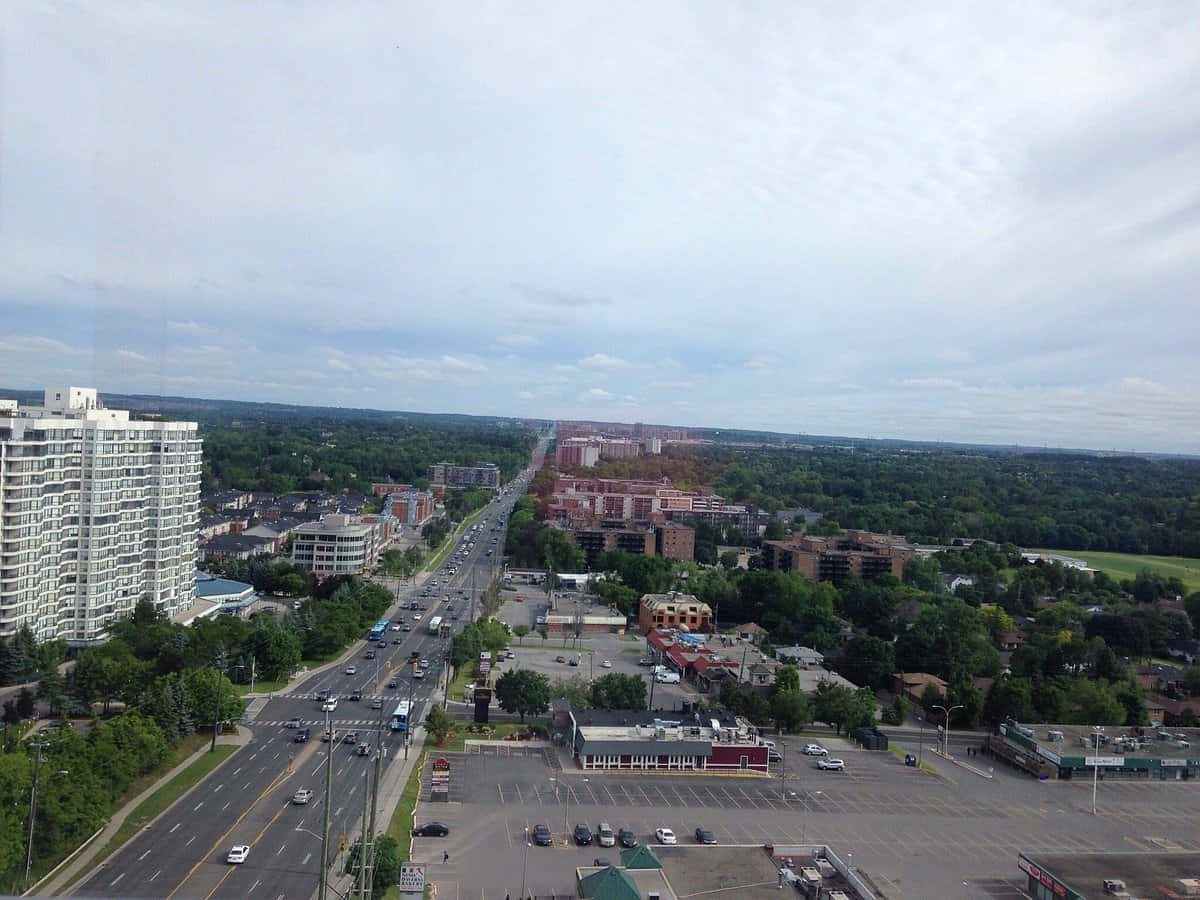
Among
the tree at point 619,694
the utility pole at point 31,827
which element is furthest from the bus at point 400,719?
the utility pole at point 31,827

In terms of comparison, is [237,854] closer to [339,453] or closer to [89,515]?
[89,515]

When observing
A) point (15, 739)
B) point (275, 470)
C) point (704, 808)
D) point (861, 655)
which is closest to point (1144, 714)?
point (861, 655)

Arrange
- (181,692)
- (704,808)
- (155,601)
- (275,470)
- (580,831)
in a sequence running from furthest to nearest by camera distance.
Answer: (275,470), (155,601), (181,692), (704,808), (580,831)

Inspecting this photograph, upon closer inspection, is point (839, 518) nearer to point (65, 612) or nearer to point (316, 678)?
point (316, 678)

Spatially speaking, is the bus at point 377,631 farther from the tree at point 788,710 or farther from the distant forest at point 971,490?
the distant forest at point 971,490

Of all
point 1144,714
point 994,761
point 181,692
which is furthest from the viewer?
point 1144,714

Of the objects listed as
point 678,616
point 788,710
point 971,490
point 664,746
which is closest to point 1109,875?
point 664,746
